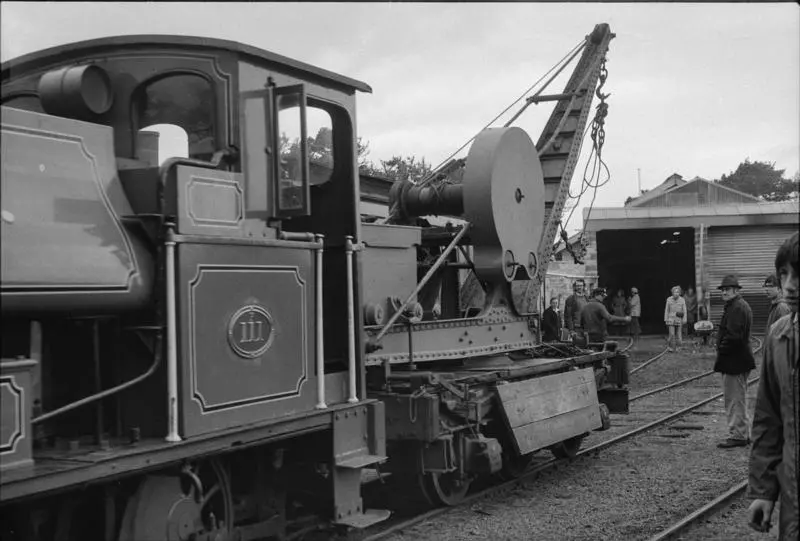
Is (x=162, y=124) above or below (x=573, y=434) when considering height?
above

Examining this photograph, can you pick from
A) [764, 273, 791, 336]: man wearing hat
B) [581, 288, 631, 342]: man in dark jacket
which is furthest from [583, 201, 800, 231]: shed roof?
[764, 273, 791, 336]: man wearing hat

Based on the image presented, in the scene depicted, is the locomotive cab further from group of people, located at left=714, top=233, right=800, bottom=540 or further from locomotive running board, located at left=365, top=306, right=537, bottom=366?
group of people, located at left=714, top=233, right=800, bottom=540

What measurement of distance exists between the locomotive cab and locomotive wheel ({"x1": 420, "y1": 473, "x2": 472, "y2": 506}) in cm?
152

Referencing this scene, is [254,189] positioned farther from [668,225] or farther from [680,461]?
[668,225]

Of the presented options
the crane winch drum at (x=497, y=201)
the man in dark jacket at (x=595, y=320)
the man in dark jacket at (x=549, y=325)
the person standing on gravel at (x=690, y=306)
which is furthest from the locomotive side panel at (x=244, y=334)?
the person standing on gravel at (x=690, y=306)

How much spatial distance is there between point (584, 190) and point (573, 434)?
3.10 meters

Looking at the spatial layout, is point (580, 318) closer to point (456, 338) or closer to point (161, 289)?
point (456, 338)

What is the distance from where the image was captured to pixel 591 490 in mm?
7234

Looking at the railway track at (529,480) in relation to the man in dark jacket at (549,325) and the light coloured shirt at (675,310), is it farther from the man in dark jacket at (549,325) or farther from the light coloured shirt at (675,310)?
the light coloured shirt at (675,310)

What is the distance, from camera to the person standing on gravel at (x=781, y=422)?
307cm

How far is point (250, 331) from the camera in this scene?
14.2 ft

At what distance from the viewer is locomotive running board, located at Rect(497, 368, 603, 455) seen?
23.0 ft

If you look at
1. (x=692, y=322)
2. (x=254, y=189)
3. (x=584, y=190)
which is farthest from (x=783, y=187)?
(x=254, y=189)

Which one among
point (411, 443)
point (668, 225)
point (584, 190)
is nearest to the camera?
point (411, 443)
